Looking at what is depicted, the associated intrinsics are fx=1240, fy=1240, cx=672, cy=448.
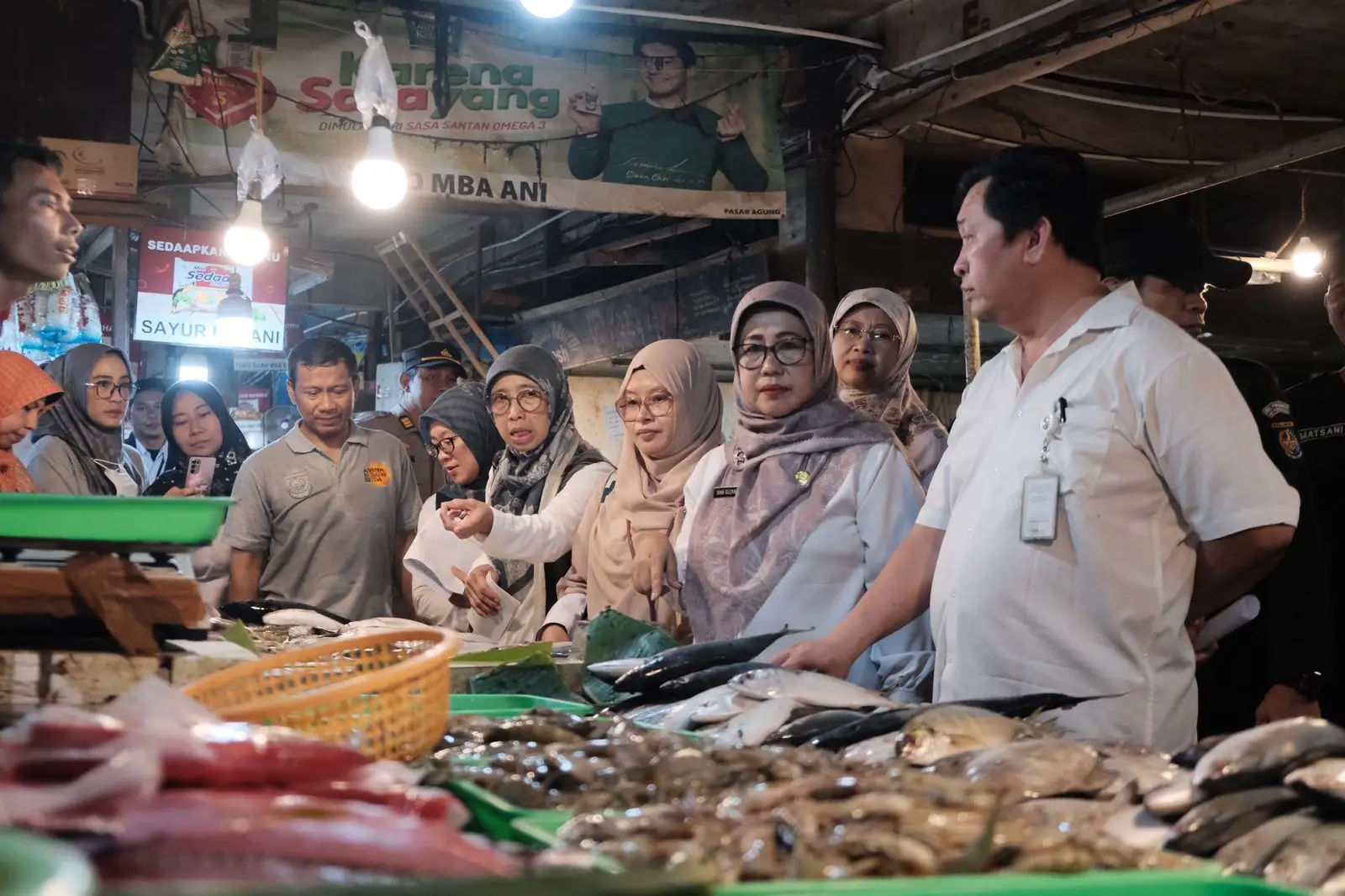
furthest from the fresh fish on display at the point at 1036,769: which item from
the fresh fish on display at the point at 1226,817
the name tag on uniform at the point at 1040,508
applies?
the name tag on uniform at the point at 1040,508

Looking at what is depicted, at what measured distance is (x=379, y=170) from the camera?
20.0 feet

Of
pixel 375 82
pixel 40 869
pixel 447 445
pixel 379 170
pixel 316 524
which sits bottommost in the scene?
pixel 40 869

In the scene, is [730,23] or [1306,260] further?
[1306,260]

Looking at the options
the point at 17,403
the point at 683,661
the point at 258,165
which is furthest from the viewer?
the point at 258,165

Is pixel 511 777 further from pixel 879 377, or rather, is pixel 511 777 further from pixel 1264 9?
pixel 1264 9

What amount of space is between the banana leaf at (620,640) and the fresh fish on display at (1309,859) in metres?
2.25

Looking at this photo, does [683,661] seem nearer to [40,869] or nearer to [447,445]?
[40,869]

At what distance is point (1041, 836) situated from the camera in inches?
57.2

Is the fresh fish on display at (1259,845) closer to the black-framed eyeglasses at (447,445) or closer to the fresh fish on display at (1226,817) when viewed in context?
the fresh fish on display at (1226,817)

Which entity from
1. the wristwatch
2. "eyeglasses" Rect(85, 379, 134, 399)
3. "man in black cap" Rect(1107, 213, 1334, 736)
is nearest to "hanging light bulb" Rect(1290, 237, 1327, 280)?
"man in black cap" Rect(1107, 213, 1334, 736)

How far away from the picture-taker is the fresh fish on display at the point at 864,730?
2201 mm

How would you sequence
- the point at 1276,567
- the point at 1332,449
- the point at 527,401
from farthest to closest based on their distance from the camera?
1. the point at 527,401
2. the point at 1332,449
3. the point at 1276,567

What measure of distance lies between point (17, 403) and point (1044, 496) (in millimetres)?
4004

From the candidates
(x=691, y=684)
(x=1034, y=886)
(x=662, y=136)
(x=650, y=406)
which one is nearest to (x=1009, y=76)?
(x=662, y=136)
